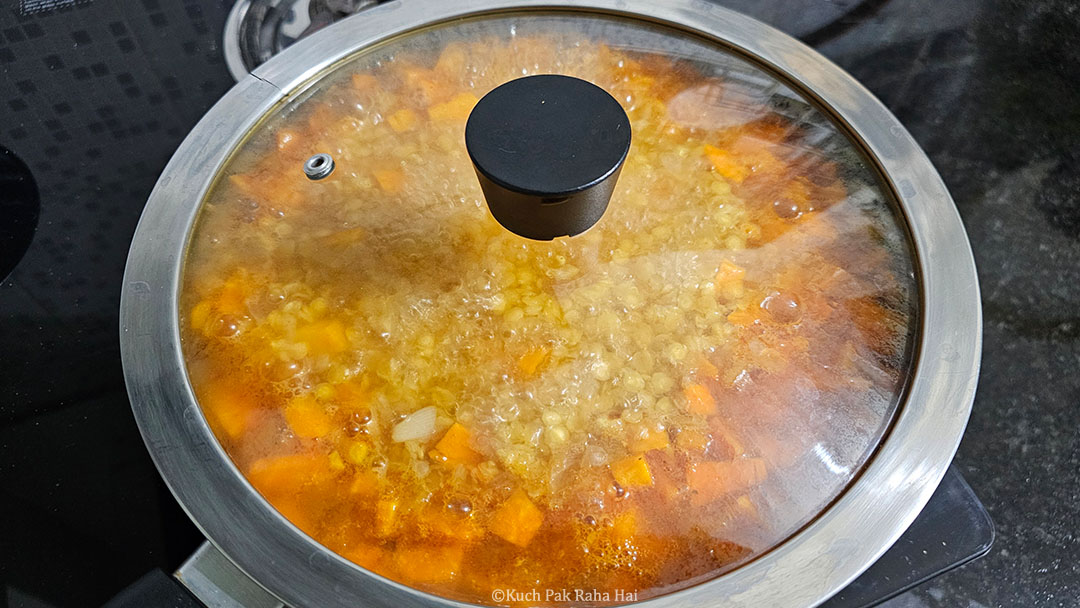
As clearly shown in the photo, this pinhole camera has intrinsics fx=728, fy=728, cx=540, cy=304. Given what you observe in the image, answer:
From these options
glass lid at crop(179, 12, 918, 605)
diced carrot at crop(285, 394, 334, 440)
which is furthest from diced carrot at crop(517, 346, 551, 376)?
diced carrot at crop(285, 394, 334, 440)

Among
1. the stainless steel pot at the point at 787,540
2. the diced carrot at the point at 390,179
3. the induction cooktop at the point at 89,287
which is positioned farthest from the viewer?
the induction cooktop at the point at 89,287

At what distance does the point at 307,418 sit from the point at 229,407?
90 mm

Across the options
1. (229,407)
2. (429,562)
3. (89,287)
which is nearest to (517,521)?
(429,562)

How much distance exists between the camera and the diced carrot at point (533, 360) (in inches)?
32.3

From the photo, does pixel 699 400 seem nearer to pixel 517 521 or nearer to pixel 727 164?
pixel 517 521

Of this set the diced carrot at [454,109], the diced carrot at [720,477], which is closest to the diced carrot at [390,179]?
the diced carrot at [454,109]

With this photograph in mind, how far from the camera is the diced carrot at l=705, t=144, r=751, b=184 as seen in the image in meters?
0.96

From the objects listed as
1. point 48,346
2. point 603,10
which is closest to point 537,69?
point 603,10

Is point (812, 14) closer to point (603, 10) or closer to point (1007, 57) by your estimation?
point (1007, 57)

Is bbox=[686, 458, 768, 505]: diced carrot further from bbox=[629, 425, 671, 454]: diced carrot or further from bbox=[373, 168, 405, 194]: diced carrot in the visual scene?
bbox=[373, 168, 405, 194]: diced carrot

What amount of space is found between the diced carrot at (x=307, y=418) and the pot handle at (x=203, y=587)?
0.49 feet

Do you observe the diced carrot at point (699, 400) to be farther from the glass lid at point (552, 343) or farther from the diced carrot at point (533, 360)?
the diced carrot at point (533, 360)

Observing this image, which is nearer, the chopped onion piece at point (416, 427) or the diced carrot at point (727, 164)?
the chopped onion piece at point (416, 427)

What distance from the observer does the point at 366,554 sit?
75 centimetres
